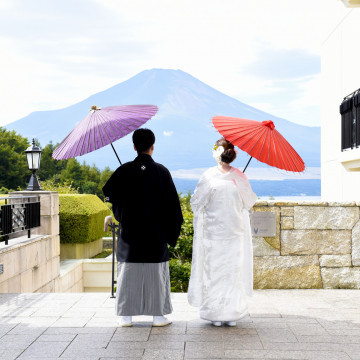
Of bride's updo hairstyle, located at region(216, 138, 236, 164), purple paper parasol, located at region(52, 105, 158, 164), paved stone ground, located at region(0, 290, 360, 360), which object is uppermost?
purple paper parasol, located at region(52, 105, 158, 164)

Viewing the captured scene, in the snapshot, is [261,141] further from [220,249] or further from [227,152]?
[220,249]

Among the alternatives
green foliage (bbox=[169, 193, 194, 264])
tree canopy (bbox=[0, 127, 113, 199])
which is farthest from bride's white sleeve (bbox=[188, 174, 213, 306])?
tree canopy (bbox=[0, 127, 113, 199])

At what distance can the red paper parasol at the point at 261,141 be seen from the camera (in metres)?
4.86

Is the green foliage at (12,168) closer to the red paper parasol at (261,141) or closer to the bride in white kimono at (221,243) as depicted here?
the bride in white kimono at (221,243)

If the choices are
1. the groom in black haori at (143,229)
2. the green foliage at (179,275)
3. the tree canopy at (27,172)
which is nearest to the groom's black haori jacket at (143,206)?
the groom in black haori at (143,229)

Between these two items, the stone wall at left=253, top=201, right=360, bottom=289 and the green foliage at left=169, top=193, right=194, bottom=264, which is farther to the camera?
the green foliage at left=169, top=193, right=194, bottom=264

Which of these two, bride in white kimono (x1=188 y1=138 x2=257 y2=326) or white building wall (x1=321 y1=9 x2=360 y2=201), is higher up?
white building wall (x1=321 y1=9 x2=360 y2=201)

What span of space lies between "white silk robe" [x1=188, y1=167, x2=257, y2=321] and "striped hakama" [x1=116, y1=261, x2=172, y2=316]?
13.7 inches

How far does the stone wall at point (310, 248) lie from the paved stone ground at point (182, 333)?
54 cm

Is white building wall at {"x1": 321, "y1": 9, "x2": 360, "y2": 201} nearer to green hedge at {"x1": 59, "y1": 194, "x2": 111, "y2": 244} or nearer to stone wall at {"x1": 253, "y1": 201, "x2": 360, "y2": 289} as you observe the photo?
stone wall at {"x1": 253, "y1": 201, "x2": 360, "y2": 289}

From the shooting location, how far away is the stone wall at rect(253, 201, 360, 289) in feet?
22.6

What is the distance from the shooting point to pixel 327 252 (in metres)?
6.96

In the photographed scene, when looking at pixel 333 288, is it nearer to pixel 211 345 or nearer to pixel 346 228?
pixel 346 228

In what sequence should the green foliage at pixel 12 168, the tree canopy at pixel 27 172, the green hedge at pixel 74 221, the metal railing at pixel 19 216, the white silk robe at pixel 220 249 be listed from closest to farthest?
the white silk robe at pixel 220 249 → the metal railing at pixel 19 216 → the green hedge at pixel 74 221 → the tree canopy at pixel 27 172 → the green foliage at pixel 12 168
